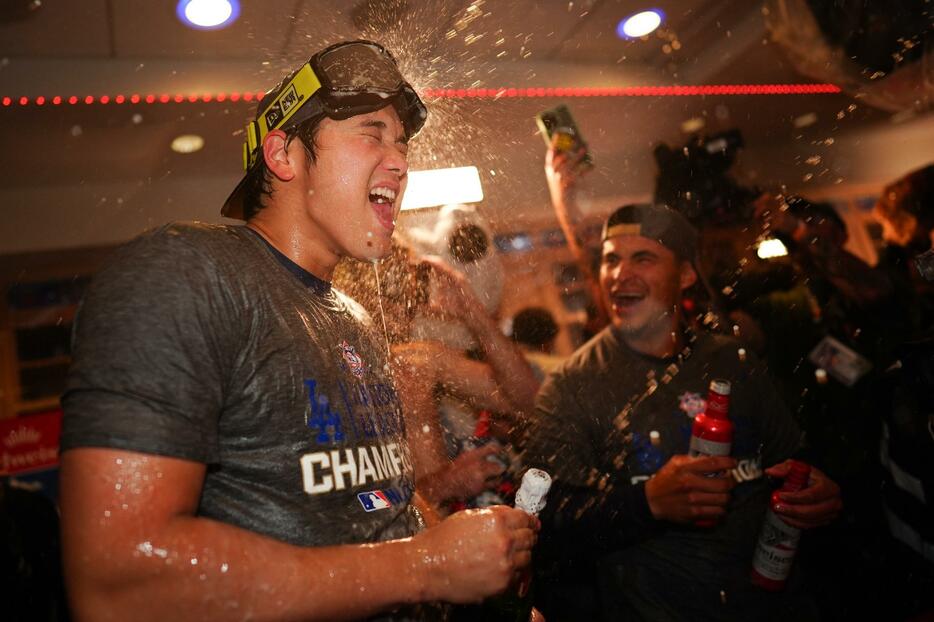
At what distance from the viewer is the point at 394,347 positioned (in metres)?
2.46

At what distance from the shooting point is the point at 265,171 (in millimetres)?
1771

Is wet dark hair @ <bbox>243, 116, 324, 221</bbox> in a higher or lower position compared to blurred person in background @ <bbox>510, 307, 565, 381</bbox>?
higher

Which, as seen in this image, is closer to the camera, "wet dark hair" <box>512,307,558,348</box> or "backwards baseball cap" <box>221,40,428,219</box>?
"backwards baseball cap" <box>221,40,428,219</box>

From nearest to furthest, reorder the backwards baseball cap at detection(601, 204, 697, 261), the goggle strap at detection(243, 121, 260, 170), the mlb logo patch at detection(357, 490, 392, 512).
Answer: the mlb logo patch at detection(357, 490, 392, 512) < the goggle strap at detection(243, 121, 260, 170) < the backwards baseball cap at detection(601, 204, 697, 261)

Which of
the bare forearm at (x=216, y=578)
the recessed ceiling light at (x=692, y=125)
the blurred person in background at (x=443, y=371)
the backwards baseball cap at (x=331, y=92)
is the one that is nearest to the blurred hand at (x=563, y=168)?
the blurred person in background at (x=443, y=371)

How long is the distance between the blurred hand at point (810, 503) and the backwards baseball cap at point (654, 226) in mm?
1325

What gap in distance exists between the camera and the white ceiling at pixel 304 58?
4113 millimetres

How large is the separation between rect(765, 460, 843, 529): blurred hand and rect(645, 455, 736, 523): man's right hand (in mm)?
299

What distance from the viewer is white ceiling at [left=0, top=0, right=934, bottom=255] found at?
411 cm

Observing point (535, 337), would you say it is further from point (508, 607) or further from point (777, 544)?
point (508, 607)

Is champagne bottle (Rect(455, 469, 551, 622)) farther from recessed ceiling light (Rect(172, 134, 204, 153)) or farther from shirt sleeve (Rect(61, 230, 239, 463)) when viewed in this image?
recessed ceiling light (Rect(172, 134, 204, 153))

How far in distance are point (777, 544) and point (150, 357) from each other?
235 centimetres

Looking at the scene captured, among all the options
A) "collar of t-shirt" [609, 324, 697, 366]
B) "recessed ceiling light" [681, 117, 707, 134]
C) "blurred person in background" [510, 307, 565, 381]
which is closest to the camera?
"collar of t-shirt" [609, 324, 697, 366]

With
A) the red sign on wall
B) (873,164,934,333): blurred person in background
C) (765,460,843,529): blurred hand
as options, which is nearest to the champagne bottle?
(765,460,843,529): blurred hand
